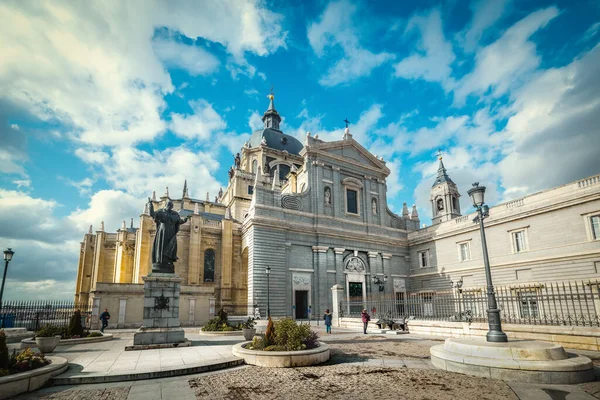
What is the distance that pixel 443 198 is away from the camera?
40844mm

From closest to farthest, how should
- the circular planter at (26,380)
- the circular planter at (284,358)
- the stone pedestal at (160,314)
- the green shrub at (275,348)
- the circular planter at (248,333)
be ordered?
the circular planter at (26,380) < the circular planter at (284,358) < the green shrub at (275,348) < the stone pedestal at (160,314) < the circular planter at (248,333)

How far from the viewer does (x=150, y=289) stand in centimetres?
1252

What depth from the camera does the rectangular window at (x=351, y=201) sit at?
33188mm

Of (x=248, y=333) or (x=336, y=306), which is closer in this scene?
(x=248, y=333)

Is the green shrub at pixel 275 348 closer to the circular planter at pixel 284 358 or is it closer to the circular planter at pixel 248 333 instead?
the circular planter at pixel 284 358

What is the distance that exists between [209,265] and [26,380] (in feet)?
84.7

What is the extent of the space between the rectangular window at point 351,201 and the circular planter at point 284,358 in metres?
24.0

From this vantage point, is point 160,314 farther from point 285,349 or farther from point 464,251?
point 464,251

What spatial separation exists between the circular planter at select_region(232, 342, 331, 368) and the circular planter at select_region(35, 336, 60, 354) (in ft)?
22.2

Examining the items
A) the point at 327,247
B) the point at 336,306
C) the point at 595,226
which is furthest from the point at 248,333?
the point at 595,226

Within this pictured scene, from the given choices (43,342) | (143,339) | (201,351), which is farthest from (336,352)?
→ (43,342)

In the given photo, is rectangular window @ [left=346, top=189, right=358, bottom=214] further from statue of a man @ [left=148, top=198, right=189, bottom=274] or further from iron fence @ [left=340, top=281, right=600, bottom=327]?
statue of a man @ [left=148, top=198, right=189, bottom=274]

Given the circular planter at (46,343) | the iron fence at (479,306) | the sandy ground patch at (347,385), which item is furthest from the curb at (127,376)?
the iron fence at (479,306)

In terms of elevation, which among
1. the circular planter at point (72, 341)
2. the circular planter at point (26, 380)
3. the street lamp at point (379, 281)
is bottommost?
the circular planter at point (72, 341)
